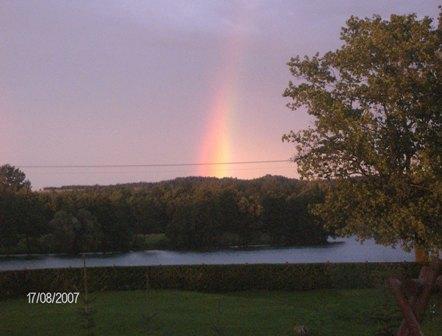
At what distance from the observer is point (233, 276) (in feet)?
91.2

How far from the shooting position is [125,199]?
5547 centimetres

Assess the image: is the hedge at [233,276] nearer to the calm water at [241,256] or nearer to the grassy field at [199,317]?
the grassy field at [199,317]

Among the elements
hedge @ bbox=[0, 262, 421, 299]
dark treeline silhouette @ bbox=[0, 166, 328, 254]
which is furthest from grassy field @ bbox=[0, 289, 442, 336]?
dark treeline silhouette @ bbox=[0, 166, 328, 254]

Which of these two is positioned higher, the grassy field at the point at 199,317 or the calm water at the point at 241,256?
the grassy field at the point at 199,317

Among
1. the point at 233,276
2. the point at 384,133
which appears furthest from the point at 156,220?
the point at 384,133

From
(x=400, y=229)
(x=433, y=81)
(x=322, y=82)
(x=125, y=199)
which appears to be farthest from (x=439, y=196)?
(x=125, y=199)

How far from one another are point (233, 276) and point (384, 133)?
9.18 meters

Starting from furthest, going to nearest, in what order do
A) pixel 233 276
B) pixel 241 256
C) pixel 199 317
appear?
pixel 241 256 < pixel 233 276 < pixel 199 317

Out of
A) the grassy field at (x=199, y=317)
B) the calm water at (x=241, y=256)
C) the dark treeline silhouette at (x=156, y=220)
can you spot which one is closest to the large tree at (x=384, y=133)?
the grassy field at (x=199, y=317)

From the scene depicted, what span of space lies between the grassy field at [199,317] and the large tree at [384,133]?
3.24 metres

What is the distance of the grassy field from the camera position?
593 inches

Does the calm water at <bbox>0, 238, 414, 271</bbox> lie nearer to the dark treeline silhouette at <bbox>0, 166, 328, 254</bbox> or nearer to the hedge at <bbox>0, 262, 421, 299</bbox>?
the dark treeline silhouette at <bbox>0, 166, 328, 254</bbox>

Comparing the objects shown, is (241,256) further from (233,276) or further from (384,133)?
(384,133)

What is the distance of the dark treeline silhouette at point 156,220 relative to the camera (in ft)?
157
